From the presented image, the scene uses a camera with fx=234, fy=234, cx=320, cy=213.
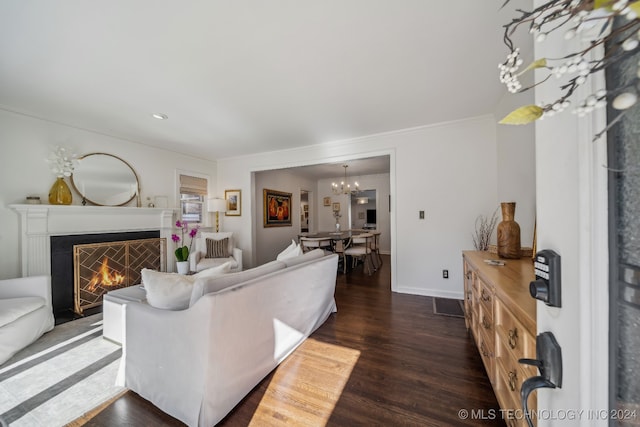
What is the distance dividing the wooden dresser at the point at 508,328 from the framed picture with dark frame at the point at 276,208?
4927mm

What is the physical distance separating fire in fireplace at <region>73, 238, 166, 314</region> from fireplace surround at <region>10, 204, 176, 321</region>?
4.9 inches

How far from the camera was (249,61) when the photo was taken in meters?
1.96

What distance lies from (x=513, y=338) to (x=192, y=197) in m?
5.20

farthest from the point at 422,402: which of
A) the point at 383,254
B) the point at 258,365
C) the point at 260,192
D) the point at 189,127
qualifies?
the point at 383,254

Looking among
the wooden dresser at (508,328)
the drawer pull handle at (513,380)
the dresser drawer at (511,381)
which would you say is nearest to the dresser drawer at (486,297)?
the wooden dresser at (508,328)

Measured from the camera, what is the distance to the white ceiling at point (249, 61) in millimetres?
1508

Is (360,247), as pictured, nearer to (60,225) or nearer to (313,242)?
(313,242)

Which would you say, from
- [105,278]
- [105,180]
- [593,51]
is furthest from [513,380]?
[105,180]

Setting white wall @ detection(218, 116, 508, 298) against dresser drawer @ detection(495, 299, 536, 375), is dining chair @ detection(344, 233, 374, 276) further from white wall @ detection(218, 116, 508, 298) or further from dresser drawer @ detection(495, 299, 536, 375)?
dresser drawer @ detection(495, 299, 536, 375)

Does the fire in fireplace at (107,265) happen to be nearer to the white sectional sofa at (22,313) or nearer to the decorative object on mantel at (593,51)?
the white sectional sofa at (22,313)

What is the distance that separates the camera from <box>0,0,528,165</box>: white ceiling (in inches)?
59.4

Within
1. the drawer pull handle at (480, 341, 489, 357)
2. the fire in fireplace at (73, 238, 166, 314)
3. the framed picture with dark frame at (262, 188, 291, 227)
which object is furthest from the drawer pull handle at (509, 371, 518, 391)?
the framed picture with dark frame at (262, 188, 291, 227)

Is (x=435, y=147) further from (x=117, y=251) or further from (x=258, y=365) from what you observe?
(x=117, y=251)

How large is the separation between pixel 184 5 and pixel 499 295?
246cm
